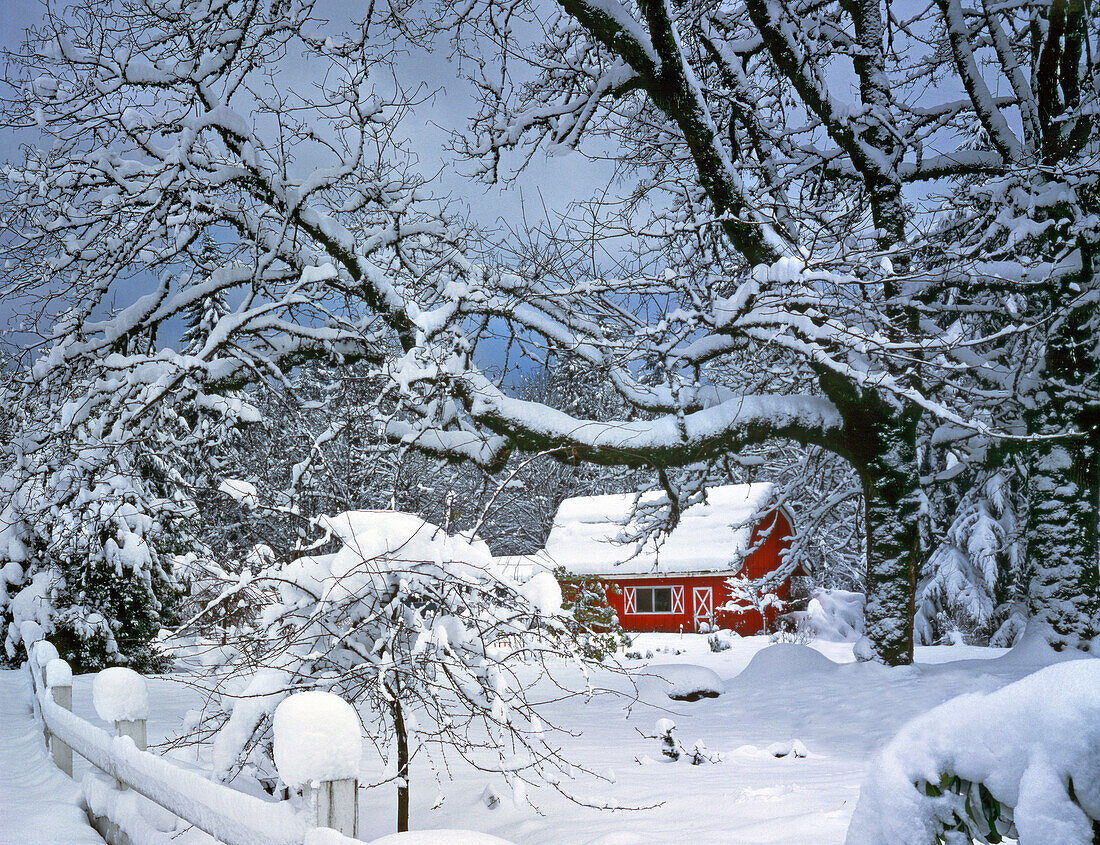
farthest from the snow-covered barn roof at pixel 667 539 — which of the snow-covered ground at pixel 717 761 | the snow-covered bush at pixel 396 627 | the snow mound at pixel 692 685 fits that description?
the snow-covered bush at pixel 396 627

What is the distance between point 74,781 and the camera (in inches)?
247

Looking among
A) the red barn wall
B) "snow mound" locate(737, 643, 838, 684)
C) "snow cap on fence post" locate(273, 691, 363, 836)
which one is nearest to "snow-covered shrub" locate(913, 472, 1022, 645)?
"snow mound" locate(737, 643, 838, 684)

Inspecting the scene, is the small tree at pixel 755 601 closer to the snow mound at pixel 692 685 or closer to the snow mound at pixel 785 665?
the snow mound at pixel 785 665

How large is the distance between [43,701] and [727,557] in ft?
81.1

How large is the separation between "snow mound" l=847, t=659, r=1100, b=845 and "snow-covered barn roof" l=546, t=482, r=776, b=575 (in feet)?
83.5

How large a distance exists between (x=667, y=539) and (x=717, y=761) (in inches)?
844

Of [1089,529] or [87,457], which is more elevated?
[87,457]

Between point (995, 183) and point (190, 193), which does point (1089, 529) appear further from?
point (190, 193)

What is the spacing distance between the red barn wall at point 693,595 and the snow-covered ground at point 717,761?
17.1 metres

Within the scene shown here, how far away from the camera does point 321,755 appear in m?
2.29

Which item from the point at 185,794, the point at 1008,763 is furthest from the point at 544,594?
the point at 1008,763

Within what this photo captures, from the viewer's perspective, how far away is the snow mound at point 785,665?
1071 centimetres

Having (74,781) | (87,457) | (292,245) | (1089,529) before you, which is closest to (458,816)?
(74,781)

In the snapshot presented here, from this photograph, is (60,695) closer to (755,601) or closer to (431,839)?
(431,839)
